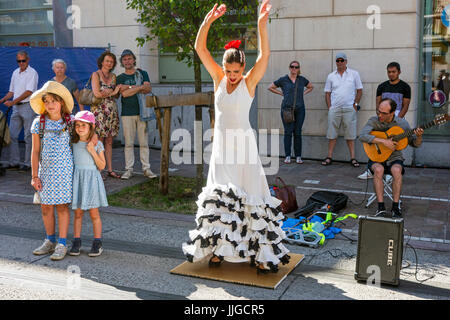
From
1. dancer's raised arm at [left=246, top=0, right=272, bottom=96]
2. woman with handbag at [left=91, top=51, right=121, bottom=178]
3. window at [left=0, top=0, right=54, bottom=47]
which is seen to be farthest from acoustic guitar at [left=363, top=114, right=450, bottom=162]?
window at [left=0, top=0, right=54, bottom=47]

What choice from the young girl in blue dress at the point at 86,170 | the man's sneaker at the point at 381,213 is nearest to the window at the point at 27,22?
the young girl in blue dress at the point at 86,170

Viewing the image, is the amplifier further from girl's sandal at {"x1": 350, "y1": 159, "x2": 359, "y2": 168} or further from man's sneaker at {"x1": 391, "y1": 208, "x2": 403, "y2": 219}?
girl's sandal at {"x1": 350, "y1": 159, "x2": 359, "y2": 168}

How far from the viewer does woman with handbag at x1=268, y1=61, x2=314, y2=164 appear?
10.3m

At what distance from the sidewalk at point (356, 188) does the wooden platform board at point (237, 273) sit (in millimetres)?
1648

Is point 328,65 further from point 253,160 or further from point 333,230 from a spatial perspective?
point 253,160

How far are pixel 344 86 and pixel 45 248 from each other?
255 inches

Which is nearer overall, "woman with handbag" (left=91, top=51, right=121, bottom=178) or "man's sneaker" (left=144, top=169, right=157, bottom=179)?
"woman with handbag" (left=91, top=51, right=121, bottom=178)

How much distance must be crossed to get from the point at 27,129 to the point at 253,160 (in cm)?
629

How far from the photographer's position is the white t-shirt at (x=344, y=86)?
10125 millimetres

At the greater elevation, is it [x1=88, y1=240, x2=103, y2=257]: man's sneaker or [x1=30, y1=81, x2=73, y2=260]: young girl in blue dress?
[x1=30, y1=81, x2=73, y2=260]: young girl in blue dress

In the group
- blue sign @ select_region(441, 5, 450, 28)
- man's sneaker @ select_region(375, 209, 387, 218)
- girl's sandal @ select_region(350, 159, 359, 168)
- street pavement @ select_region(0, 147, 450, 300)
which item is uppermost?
blue sign @ select_region(441, 5, 450, 28)

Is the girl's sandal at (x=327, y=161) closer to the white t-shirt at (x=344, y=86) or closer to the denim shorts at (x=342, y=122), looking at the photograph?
the denim shorts at (x=342, y=122)

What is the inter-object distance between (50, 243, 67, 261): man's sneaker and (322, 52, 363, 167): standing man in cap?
239 inches

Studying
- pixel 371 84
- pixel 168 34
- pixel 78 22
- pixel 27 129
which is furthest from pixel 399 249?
pixel 78 22
